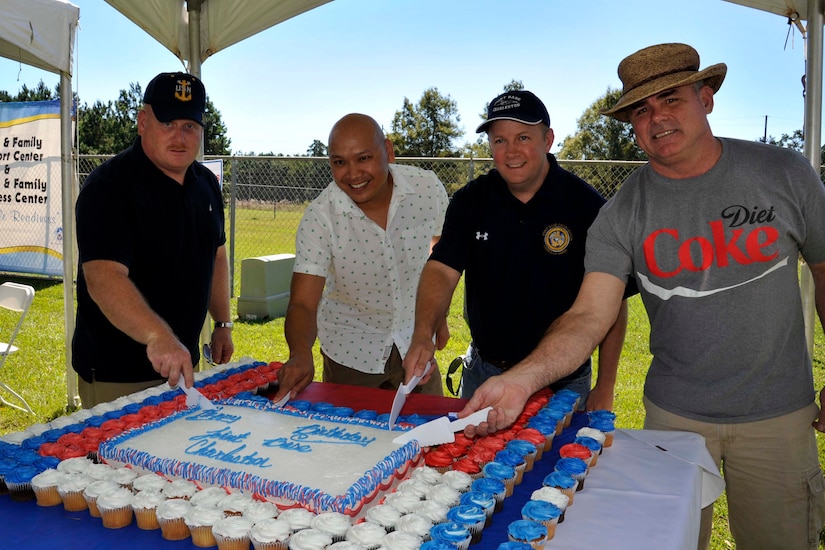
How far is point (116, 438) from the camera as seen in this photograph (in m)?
1.75

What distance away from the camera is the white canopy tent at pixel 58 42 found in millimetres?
3889

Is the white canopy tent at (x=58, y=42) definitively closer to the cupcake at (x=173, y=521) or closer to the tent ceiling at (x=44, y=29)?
the tent ceiling at (x=44, y=29)

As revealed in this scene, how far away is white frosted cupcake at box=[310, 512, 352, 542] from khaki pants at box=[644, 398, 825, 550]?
1.26 metres

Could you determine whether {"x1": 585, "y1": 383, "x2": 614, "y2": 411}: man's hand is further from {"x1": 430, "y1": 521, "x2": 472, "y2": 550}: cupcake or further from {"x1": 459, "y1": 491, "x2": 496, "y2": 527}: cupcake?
{"x1": 430, "y1": 521, "x2": 472, "y2": 550}: cupcake

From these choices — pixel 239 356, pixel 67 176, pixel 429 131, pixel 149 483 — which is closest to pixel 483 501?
pixel 149 483

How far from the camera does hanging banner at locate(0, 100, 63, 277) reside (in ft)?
27.2

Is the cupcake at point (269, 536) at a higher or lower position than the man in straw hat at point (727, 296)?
lower

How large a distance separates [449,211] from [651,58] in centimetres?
100

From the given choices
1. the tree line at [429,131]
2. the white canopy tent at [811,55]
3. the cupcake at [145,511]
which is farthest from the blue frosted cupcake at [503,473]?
the tree line at [429,131]

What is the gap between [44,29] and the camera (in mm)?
4090

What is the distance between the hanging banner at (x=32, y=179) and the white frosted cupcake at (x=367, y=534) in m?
8.01

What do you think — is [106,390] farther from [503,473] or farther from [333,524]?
[503,473]

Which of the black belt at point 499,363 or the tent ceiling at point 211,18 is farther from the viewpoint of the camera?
the tent ceiling at point 211,18

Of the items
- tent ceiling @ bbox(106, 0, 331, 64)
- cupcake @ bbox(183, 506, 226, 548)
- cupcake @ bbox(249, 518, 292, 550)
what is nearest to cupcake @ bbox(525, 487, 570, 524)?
cupcake @ bbox(249, 518, 292, 550)
